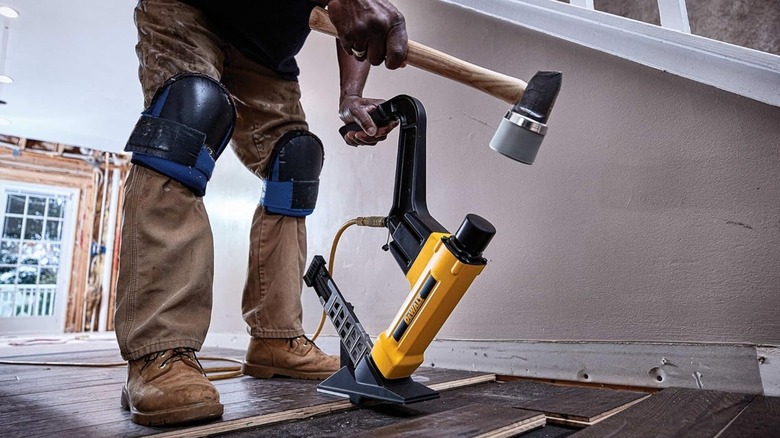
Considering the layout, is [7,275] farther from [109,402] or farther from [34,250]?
[109,402]

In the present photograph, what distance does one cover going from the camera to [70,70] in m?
4.38

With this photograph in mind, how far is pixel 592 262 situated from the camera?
1125mm

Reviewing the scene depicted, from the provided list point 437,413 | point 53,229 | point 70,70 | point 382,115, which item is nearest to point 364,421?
point 437,413

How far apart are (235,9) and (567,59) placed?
0.80 meters

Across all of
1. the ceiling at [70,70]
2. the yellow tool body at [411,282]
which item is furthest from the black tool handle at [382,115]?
the ceiling at [70,70]

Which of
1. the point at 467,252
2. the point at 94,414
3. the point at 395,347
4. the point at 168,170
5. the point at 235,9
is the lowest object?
the point at 94,414

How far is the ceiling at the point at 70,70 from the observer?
3.54 metres

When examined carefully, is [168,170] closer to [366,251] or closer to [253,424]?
[253,424]

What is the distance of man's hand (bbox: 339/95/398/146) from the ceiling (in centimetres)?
319

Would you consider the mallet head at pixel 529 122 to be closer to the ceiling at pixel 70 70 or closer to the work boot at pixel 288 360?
the work boot at pixel 288 360

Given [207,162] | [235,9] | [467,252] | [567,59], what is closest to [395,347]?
[467,252]

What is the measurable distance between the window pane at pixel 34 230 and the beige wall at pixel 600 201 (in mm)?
6585

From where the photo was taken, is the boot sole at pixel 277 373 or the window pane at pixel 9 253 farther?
the window pane at pixel 9 253

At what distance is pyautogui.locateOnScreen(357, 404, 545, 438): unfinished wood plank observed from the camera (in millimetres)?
622
